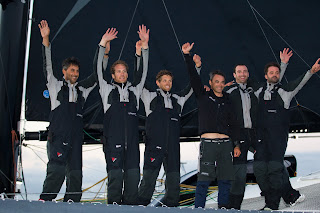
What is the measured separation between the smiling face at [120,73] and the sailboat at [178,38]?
1260 mm

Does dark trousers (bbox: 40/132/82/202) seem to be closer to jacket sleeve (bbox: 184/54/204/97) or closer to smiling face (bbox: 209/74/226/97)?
jacket sleeve (bbox: 184/54/204/97)

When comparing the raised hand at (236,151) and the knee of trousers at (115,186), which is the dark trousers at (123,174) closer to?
the knee of trousers at (115,186)

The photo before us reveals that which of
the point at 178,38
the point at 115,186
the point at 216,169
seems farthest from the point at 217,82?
the point at 178,38

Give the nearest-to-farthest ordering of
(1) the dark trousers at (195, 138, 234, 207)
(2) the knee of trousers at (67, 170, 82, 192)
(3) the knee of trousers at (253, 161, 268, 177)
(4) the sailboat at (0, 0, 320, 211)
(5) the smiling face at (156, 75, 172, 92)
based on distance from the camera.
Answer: (1) the dark trousers at (195, 138, 234, 207), (2) the knee of trousers at (67, 170, 82, 192), (3) the knee of trousers at (253, 161, 268, 177), (5) the smiling face at (156, 75, 172, 92), (4) the sailboat at (0, 0, 320, 211)

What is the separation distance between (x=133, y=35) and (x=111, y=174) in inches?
86.8

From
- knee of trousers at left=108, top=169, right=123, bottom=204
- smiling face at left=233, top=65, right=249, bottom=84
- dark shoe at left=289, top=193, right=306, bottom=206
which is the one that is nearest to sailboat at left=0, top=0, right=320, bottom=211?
smiling face at left=233, top=65, right=249, bottom=84

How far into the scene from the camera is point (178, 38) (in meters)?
5.29

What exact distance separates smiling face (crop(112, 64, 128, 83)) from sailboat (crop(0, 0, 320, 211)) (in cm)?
126

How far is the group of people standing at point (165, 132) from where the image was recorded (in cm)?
359

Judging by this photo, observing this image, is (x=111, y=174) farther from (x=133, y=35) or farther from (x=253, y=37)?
(x=253, y=37)

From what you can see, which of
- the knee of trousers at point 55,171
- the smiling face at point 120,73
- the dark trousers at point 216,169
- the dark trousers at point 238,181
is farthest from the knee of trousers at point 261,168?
the knee of trousers at point 55,171

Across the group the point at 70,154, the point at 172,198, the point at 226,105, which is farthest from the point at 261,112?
the point at 70,154

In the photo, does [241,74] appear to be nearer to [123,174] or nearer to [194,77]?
[194,77]

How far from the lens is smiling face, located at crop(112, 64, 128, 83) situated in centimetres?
382
